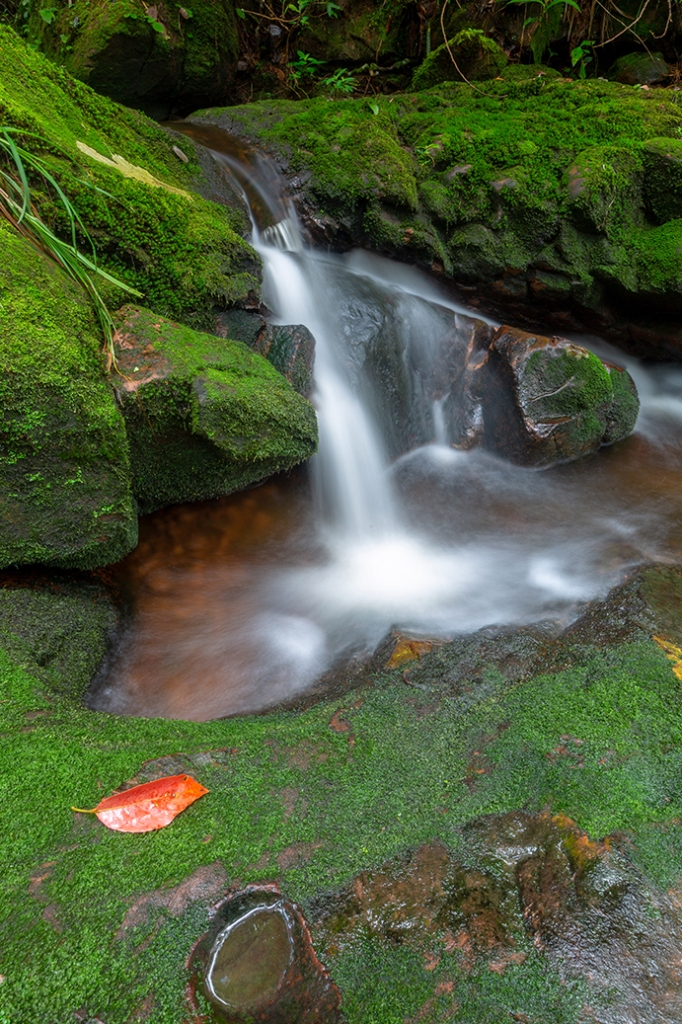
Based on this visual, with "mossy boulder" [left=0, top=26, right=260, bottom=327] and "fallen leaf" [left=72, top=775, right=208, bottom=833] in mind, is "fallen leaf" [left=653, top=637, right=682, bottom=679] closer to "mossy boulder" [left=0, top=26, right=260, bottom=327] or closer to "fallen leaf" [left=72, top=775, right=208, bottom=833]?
"fallen leaf" [left=72, top=775, right=208, bottom=833]

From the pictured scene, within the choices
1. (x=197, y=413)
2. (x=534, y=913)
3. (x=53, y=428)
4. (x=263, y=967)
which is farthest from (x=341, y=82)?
(x=263, y=967)

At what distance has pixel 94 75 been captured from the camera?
19.9 feet

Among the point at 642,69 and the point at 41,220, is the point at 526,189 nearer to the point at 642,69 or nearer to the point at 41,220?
the point at 642,69

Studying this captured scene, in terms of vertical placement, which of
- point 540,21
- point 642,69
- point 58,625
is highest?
point 540,21

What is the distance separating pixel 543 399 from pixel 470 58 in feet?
15.5

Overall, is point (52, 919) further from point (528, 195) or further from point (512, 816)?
point (528, 195)

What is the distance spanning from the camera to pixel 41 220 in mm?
3064

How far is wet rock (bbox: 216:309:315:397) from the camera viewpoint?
4.03 m

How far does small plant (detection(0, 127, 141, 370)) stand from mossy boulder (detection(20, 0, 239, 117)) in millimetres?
3968

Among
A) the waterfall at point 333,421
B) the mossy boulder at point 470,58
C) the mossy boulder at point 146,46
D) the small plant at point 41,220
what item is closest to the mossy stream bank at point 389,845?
the small plant at point 41,220

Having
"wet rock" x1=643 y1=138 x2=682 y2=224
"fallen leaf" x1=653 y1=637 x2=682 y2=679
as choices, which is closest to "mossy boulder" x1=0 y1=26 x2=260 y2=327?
"fallen leaf" x1=653 y1=637 x2=682 y2=679

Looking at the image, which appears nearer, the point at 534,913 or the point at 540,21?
the point at 534,913

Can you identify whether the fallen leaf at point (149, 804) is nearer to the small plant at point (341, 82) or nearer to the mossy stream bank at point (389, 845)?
the mossy stream bank at point (389, 845)

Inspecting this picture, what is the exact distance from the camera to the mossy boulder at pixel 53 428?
8.44ft
